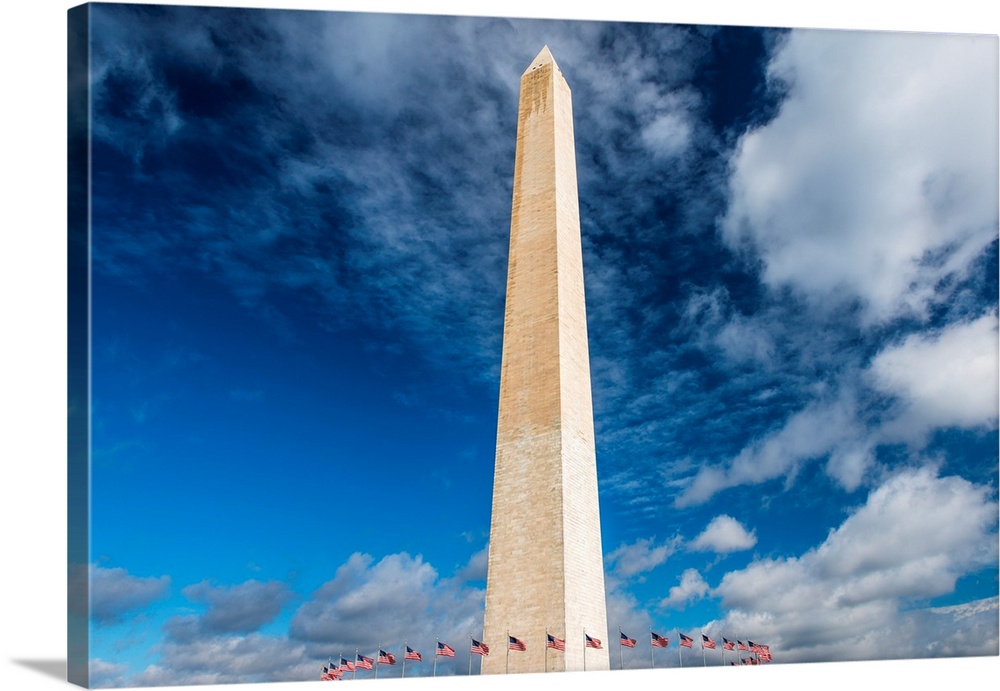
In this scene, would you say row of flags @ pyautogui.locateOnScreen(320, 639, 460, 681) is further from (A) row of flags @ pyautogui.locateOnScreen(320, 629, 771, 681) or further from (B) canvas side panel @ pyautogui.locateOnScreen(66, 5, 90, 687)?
(B) canvas side panel @ pyautogui.locateOnScreen(66, 5, 90, 687)

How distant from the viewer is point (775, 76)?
91.5 feet

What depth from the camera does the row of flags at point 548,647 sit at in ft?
74.8

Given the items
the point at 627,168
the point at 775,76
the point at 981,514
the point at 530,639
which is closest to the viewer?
the point at 530,639

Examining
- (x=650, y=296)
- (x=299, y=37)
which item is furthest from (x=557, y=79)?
(x=650, y=296)

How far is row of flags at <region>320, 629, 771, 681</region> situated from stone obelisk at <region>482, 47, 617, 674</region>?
22 cm

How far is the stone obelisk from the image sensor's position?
22953 mm

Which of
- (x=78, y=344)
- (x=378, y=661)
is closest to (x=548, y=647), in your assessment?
(x=378, y=661)

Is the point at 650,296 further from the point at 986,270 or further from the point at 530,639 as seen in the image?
the point at 530,639

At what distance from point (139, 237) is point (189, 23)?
5.57 meters

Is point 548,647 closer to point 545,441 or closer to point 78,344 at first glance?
point 545,441

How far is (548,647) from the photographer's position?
22.4 meters

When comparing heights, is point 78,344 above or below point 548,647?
above

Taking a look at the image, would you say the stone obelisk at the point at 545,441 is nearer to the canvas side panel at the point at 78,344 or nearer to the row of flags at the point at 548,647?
the row of flags at the point at 548,647

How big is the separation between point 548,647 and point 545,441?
458 centimetres
